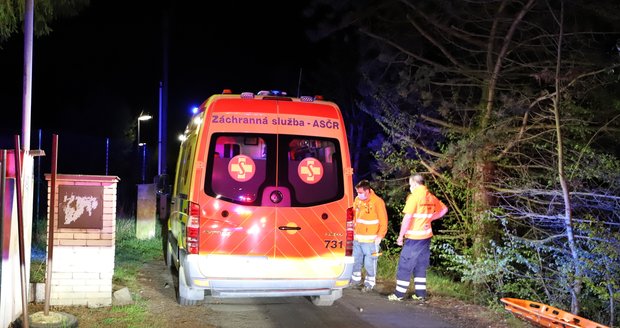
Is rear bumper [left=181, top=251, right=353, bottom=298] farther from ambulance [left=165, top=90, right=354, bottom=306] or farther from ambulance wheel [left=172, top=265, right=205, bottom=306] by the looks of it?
ambulance wheel [left=172, top=265, right=205, bottom=306]

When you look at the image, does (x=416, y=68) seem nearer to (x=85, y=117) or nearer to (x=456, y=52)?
(x=456, y=52)

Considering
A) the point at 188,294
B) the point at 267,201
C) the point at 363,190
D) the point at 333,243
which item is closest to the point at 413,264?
the point at 363,190

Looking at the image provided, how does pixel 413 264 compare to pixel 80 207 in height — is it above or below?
below

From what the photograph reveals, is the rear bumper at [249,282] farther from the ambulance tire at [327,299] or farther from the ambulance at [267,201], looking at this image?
the ambulance tire at [327,299]

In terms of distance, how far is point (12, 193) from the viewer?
207 inches

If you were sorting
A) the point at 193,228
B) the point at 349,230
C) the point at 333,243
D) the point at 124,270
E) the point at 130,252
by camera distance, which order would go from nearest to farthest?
the point at 193,228
the point at 333,243
the point at 349,230
the point at 124,270
the point at 130,252

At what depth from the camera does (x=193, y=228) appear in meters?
5.93

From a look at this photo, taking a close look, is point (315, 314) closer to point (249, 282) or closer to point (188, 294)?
point (249, 282)

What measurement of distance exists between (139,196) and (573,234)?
30.3ft

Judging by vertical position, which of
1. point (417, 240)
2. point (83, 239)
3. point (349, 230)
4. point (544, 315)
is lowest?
point (544, 315)

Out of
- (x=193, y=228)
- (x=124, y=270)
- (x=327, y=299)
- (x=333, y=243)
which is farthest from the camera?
(x=124, y=270)

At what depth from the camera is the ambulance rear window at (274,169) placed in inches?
240

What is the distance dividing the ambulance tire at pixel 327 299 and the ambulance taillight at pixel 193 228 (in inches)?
74.4

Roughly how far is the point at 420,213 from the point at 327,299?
174cm
